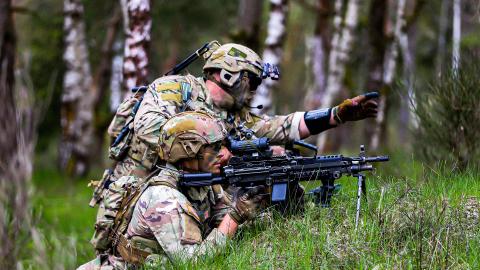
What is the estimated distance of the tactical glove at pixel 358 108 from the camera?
5.94m

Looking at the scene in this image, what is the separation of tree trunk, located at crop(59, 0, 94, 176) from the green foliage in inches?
435

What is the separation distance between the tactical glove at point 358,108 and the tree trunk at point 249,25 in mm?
6661

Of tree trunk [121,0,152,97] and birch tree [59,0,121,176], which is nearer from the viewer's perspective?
tree trunk [121,0,152,97]

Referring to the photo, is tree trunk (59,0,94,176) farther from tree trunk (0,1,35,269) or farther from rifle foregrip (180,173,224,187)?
tree trunk (0,1,35,269)

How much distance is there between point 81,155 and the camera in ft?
60.5

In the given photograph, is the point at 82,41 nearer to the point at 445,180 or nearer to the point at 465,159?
the point at 465,159

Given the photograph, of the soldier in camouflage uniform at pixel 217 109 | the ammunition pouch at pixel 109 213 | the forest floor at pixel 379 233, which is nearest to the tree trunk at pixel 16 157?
the forest floor at pixel 379 233

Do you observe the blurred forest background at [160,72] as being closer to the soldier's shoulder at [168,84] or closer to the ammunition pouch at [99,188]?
the ammunition pouch at [99,188]

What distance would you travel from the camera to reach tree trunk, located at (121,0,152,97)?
9.20 m

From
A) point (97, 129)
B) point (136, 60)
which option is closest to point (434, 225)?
point (136, 60)

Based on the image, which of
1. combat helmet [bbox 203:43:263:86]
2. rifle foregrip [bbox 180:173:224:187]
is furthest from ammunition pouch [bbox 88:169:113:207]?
rifle foregrip [bbox 180:173:224:187]

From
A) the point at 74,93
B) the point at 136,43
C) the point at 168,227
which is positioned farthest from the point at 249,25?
the point at 168,227

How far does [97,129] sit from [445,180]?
49.3 feet

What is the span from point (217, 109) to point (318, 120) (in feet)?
2.74
